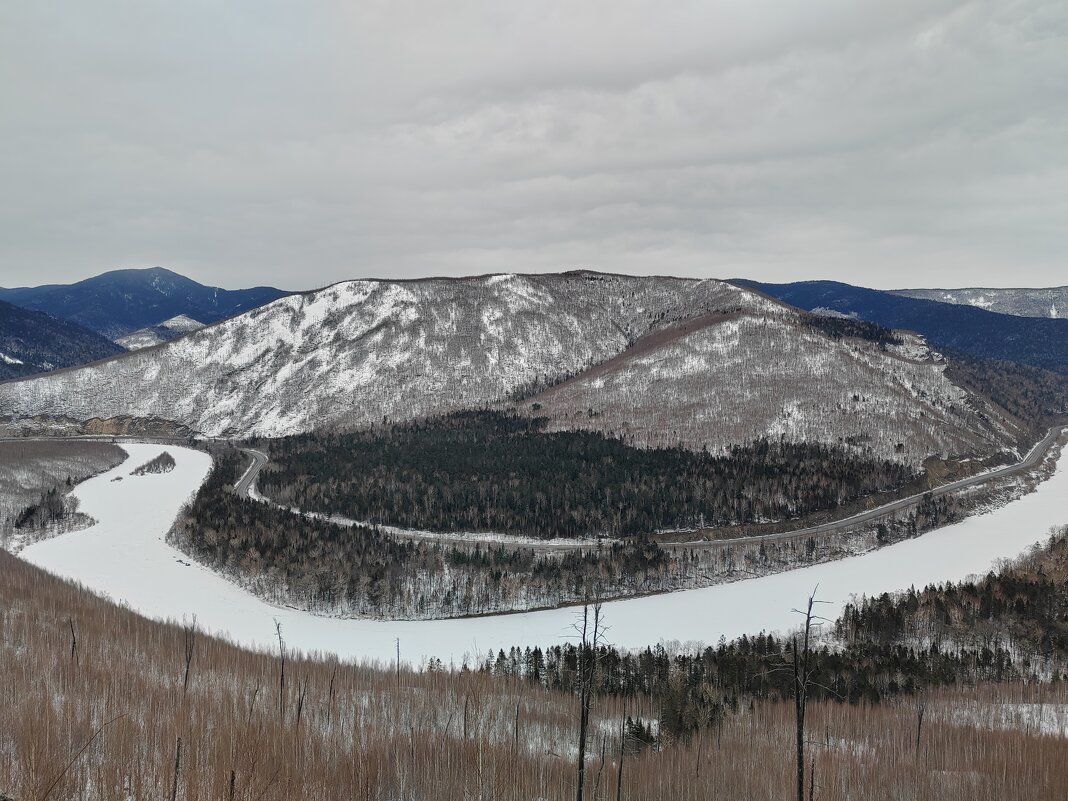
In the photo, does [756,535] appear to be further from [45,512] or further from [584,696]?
[45,512]

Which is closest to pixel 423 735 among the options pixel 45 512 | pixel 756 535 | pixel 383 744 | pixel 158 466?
pixel 383 744

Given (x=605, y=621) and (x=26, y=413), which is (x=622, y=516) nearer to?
(x=605, y=621)

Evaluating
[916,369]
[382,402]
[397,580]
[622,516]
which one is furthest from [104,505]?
[916,369]

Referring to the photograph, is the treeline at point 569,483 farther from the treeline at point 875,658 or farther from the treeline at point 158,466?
the treeline at point 875,658

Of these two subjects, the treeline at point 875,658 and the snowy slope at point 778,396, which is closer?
the treeline at point 875,658

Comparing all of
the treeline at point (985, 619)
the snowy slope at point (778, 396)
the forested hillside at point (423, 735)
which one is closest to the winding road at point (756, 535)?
the snowy slope at point (778, 396)

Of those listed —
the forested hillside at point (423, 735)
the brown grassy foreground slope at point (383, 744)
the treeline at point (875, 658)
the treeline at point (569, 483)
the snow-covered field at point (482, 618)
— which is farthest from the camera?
the treeline at point (569, 483)

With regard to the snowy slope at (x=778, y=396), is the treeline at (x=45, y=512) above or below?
below
